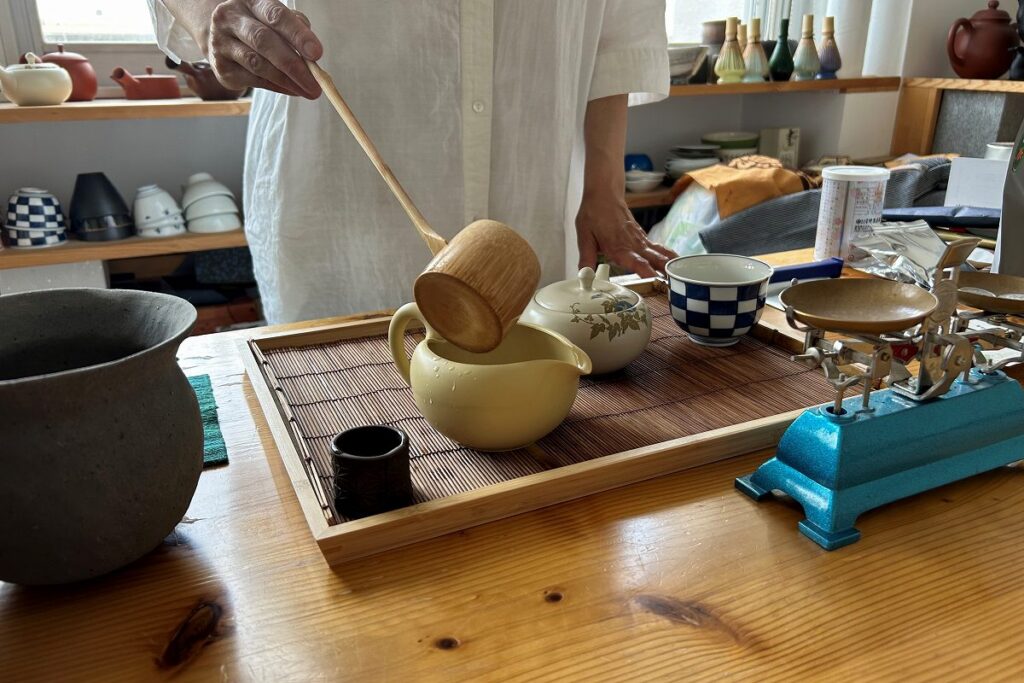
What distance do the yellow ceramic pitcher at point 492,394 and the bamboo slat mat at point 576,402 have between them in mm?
27

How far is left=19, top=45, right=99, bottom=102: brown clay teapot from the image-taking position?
2.13m

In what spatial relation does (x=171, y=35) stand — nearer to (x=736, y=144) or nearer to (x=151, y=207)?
(x=151, y=207)

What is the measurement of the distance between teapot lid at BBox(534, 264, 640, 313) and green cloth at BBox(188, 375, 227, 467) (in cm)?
38

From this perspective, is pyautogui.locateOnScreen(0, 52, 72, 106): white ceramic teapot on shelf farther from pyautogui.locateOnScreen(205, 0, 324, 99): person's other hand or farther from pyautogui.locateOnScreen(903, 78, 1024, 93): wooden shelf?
pyautogui.locateOnScreen(903, 78, 1024, 93): wooden shelf

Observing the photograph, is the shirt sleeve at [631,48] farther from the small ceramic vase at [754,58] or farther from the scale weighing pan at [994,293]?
the small ceramic vase at [754,58]

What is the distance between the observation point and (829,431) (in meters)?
0.64

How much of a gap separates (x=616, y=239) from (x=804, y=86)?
211 cm

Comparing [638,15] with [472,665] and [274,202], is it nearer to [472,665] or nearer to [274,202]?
[274,202]

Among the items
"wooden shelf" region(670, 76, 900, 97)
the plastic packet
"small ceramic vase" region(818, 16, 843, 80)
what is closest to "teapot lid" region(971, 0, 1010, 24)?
"wooden shelf" region(670, 76, 900, 97)

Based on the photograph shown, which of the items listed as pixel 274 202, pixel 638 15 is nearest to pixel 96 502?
pixel 274 202

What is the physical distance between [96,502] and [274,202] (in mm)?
833

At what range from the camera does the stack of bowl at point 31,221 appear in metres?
2.11

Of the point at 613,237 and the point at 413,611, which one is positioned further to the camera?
the point at 613,237

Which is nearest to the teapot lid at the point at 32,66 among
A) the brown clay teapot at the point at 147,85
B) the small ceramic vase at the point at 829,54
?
the brown clay teapot at the point at 147,85
